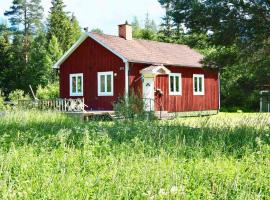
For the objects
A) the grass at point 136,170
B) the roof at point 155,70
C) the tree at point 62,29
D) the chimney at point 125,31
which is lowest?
the grass at point 136,170

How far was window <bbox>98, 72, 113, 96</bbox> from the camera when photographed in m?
25.4

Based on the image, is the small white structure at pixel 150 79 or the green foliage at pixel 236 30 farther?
the small white structure at pixel 150 79

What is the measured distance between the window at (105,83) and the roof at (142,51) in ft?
5.36

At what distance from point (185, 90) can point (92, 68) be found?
6333 millimetres

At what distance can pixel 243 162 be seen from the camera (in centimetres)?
653

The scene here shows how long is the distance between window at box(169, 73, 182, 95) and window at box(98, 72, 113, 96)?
13.5 ft

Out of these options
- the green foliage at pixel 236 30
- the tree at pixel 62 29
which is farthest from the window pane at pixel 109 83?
the tree at pixel 62 29

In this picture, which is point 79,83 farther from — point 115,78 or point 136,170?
point 136,170

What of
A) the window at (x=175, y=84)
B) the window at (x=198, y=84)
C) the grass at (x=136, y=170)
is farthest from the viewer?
the window at (x=198, y=84)

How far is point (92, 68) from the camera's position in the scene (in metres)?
26.5

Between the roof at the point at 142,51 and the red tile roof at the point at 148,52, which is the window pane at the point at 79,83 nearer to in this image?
the roof at the point at 142,51

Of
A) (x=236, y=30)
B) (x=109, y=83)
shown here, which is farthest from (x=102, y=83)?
(x=236, y=30)

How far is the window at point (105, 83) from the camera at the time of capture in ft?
83.4

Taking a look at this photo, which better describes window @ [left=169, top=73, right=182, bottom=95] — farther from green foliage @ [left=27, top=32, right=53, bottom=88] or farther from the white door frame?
green foliage @ [left=27, top=32, right=53, bottom=88]
